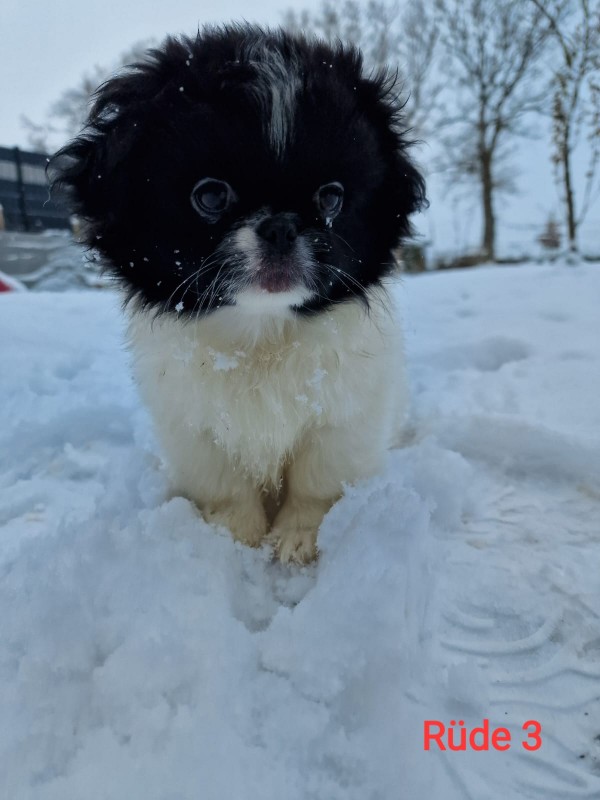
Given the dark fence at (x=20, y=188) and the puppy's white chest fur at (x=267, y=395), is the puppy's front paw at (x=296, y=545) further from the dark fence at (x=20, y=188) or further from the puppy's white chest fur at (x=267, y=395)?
the dark fence at (x=20, y=188)

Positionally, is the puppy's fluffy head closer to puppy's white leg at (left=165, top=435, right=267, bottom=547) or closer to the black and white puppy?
the black and white puppy

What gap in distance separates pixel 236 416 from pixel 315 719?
0.72 metres

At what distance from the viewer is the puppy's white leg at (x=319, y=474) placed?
1537mm

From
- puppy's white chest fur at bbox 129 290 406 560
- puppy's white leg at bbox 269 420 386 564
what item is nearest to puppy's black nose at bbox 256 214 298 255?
puppy's white chest fur at bbox 129 290 406 560

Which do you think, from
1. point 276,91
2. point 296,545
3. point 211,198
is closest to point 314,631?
point 296,545

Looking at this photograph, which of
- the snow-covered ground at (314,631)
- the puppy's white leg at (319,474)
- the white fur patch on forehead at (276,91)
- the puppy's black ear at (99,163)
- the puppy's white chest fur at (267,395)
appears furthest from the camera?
the puppy's white leg at (319,474)

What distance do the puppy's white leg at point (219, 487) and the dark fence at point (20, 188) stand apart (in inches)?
390

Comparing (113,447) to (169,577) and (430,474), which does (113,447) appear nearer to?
(169,577)

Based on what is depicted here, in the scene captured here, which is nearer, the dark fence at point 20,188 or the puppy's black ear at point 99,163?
the puppy's black ear at point 99,163

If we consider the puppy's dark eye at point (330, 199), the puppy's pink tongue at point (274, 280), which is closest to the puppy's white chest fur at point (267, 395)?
the puppy's pink tongue at point (274, 280)

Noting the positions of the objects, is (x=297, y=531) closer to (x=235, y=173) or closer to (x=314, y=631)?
(x=314, y=631)

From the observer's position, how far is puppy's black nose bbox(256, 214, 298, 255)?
117 centimetres

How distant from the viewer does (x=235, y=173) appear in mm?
1151

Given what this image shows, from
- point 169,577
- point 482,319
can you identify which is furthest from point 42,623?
point 482,319
